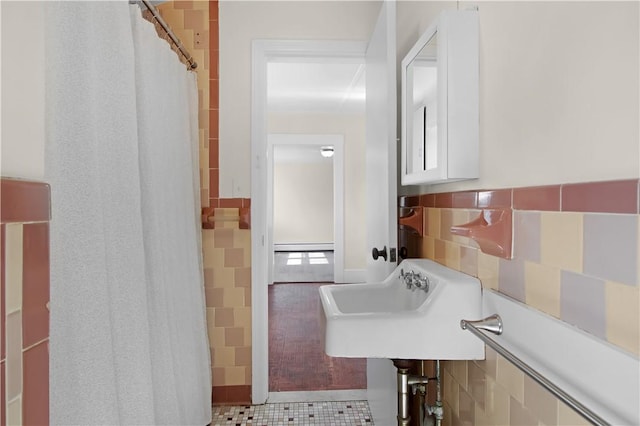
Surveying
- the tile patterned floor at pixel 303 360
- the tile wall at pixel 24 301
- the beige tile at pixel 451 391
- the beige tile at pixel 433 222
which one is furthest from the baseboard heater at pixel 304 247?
the tile wall at pixel 24 301

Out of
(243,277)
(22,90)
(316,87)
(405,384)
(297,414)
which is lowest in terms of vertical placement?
(297,414)

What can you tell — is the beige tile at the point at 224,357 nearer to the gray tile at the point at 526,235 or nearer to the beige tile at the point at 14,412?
the gray tile at the point at 526,235

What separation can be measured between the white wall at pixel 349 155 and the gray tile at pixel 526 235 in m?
4.58

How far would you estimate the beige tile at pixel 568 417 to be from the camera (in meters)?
0.86

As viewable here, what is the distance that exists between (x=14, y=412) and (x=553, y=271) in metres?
0.94

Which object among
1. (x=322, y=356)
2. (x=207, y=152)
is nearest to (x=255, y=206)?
(x=207, y=152)

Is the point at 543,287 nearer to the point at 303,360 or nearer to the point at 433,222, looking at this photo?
the point at 433,222

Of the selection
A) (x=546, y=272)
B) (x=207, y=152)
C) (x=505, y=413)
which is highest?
(x=207, y=152)

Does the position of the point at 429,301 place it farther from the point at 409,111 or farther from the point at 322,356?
the point at 322,356

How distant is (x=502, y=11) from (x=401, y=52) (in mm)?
1080

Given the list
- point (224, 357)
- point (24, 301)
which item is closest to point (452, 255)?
point (24, 301)

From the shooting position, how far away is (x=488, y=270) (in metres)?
1.28

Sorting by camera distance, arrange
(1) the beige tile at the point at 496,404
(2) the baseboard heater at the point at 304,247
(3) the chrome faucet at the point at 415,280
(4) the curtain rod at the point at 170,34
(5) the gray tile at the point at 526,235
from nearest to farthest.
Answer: (5) the gray tile at the point at 526,235
(1) the beige tile at the point at 496,404
(3) the chrome faucet at the point at 415,280
(4) the curtain rod at the point at 170,34
(2) the baseboard heater at the point at 304,247

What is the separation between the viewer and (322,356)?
3324 millimetres
